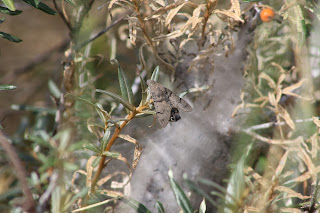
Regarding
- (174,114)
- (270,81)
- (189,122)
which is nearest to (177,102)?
(174,114)

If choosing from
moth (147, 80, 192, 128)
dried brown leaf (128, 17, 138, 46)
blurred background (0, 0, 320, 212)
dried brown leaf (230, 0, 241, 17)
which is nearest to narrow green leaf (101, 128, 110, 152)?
blurred background (0, 0, 320, 212)

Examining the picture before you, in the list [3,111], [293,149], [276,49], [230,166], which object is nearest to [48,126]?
[3,111]

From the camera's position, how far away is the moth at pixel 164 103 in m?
1.08

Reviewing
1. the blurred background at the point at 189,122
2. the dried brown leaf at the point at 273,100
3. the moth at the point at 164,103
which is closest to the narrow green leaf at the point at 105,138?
the blurred background at the point at 189,122

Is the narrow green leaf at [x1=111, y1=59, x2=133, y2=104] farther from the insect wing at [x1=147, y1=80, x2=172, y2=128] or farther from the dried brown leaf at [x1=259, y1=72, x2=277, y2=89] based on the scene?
the dried brown leaf at [x1=259, y1=72, x2=277, y2=89]

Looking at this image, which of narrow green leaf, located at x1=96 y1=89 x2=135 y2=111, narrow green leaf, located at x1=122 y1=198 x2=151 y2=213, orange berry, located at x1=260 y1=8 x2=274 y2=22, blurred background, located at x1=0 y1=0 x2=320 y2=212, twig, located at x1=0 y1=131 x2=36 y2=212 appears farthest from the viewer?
orange berry, located at x1=260 y1=8 x2=274 y2=22

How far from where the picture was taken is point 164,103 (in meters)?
1.12

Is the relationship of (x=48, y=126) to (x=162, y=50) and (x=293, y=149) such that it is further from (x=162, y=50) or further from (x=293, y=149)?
(x=293, y=149)

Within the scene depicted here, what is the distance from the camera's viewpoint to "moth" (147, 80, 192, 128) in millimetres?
1080

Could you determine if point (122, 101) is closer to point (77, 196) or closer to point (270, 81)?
point (77, 196)

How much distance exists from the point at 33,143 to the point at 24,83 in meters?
0.98

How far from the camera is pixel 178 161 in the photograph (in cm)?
142

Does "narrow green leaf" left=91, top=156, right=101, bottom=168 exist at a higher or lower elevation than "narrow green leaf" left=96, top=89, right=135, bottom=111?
lower

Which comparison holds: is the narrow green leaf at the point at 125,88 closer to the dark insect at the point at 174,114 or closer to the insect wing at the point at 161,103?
the insect wing at the point at 161,103
